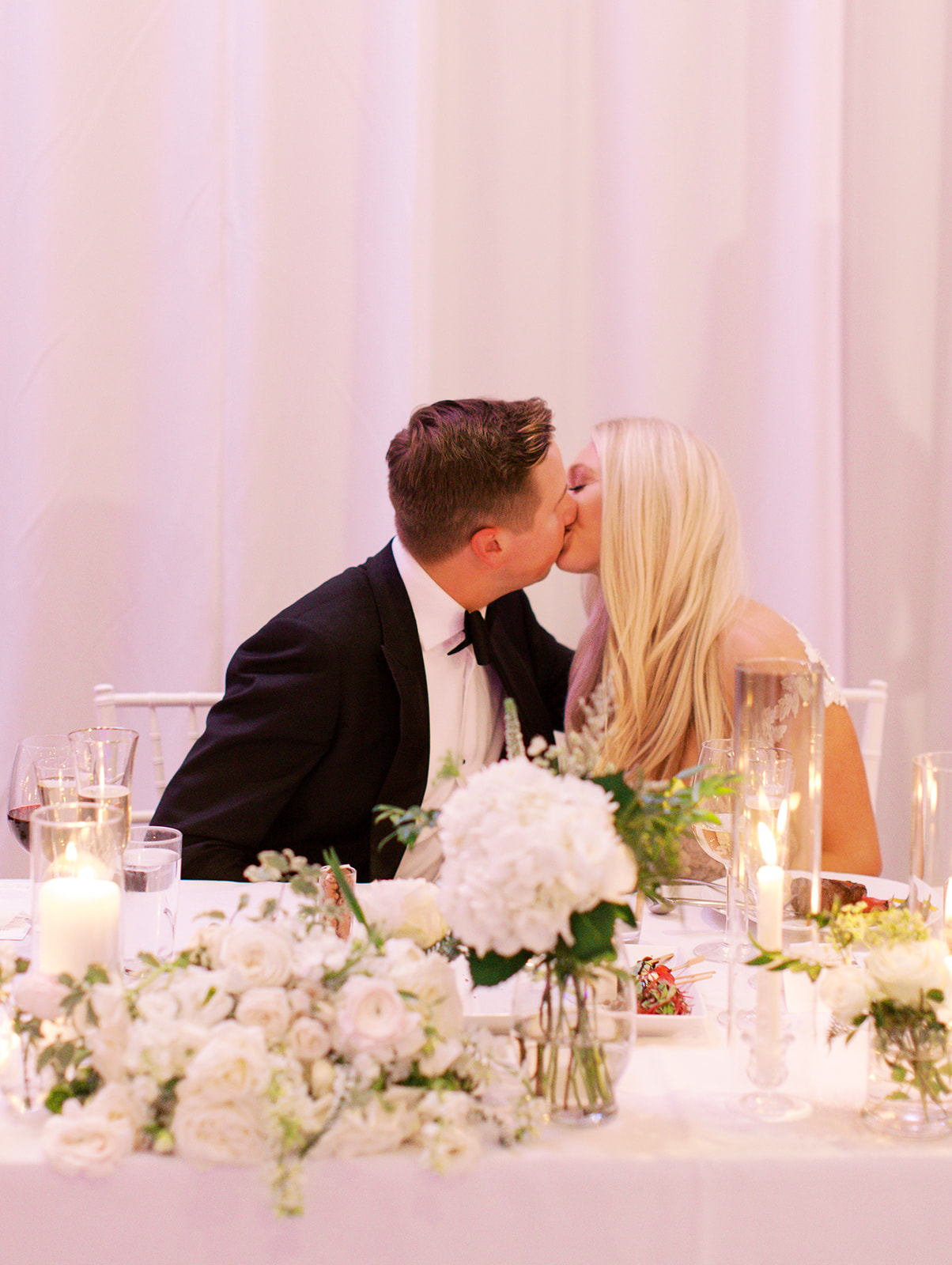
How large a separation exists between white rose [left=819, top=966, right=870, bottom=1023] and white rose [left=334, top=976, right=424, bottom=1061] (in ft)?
1.11

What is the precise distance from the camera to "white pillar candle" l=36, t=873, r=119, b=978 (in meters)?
1.03

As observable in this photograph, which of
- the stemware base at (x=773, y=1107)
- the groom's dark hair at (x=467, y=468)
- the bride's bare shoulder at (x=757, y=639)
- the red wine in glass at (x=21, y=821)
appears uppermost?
the groom's dark hair at (x=467, y=468)

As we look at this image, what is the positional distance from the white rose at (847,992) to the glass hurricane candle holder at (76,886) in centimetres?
59

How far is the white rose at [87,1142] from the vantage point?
905mm

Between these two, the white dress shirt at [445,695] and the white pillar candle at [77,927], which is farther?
the white dress shirt at [445,695]

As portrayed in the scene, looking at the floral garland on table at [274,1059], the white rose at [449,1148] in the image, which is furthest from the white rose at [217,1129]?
the white rose at [449,1148]

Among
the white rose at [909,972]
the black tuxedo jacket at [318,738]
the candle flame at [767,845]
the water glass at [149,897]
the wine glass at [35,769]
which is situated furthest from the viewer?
the black tuxedo jacket at [318,738]

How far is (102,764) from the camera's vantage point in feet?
4.88

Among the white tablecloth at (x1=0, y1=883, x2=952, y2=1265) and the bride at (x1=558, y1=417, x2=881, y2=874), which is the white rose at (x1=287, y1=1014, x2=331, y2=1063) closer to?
the white tablecloth at (x1=0, y1=883, x2=952, y2=1265)

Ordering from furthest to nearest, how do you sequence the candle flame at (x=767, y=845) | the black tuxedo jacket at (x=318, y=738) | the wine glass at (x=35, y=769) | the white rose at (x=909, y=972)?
the black tuxedo jacket at (x=318, y=738) → the wine glass at (x=35, y=769) → the candle flame at (x=767, y=845) → the white rose at (x=909, y=972)

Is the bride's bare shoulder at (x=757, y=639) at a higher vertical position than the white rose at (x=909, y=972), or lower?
higher

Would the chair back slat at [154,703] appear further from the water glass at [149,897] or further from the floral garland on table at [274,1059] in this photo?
the floral garland on table at [274,1059]

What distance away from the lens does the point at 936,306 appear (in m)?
2.97

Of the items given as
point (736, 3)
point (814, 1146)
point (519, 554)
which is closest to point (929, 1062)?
point (814, 1146)
